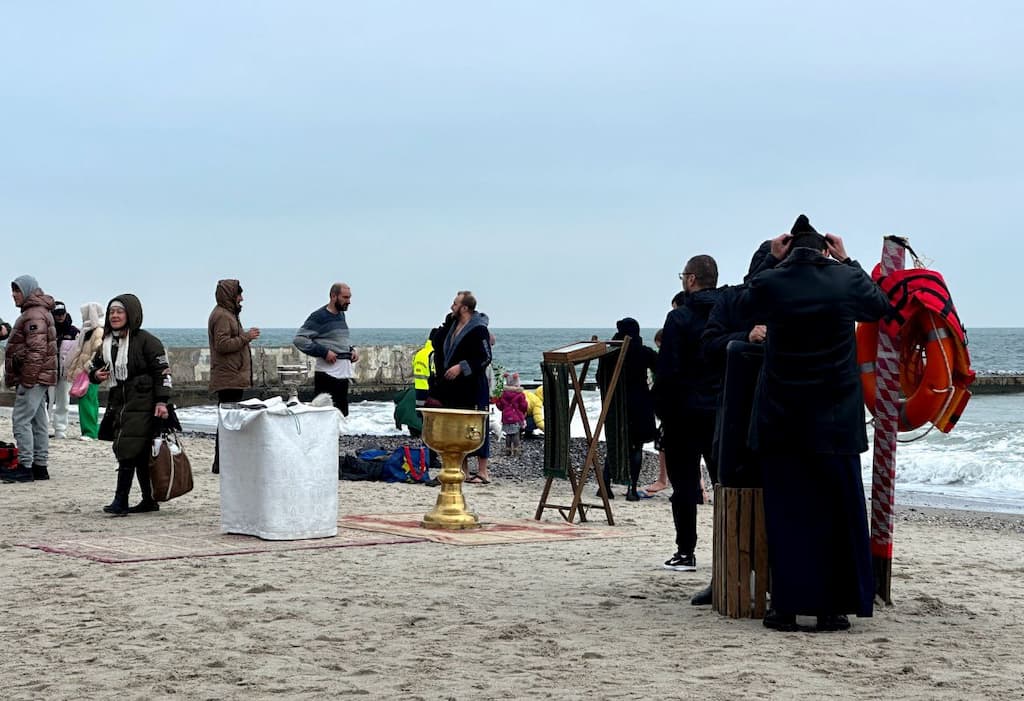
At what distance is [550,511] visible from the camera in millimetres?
11602

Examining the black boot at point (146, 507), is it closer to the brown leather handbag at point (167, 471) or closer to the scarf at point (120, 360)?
the brown leather handbag at point (167, 471)

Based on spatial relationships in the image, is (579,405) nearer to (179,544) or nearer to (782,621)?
(179,544)

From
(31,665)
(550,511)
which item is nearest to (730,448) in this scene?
(31,665)

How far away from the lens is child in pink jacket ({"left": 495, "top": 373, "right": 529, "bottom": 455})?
17.6m

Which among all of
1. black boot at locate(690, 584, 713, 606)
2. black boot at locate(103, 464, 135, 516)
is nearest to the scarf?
black boot at locate(103, 464, 135, 516)

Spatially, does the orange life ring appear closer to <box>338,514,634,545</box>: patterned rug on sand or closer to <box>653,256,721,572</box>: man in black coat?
<box>653,256,721,572</box>: man in black coat

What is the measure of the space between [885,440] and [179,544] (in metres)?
4.32

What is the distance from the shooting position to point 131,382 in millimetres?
10289

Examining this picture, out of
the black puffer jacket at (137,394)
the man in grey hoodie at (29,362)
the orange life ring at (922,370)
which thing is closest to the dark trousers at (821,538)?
Answer: the orange life ring at (922,370)

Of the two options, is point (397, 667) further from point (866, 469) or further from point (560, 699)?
point (866, 469)

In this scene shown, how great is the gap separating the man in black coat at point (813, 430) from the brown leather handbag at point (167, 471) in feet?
17.7

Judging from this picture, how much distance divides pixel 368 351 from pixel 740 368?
38939 mm

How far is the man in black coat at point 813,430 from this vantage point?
6012 millimetres

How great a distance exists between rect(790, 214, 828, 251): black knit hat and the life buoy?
71cm
